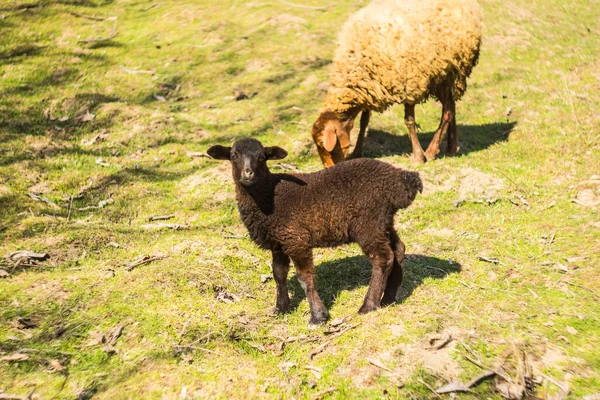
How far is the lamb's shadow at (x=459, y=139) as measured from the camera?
1225 centimetres

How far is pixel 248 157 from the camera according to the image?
19.2 ft

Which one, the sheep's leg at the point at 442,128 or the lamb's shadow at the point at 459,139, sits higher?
the sheep's leg at the point at 442,128

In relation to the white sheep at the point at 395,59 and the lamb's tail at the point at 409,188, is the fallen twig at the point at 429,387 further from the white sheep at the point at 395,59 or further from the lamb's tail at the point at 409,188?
the white sheep at the point at 395,59

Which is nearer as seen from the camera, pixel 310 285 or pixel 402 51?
pixel 310 285

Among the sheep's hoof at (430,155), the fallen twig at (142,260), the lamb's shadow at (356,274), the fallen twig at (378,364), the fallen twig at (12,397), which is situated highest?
the fallen twig at (12,397)

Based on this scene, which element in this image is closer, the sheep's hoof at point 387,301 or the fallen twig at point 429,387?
the fallen twig at point 429,387

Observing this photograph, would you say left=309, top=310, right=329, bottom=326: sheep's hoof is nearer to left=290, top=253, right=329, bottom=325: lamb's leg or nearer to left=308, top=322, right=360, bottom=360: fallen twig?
left=290, top=253, right=329, bottom=325: lamb's leg

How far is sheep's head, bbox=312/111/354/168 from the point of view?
1055 centimetres

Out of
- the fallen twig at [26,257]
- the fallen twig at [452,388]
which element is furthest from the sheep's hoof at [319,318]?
the fallen twig at [26,257]

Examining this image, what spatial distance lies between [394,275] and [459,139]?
24.3 feet

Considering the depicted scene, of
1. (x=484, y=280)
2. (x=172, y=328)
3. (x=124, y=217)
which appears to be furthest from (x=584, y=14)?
(x=172, y=328)

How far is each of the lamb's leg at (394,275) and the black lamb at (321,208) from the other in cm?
8

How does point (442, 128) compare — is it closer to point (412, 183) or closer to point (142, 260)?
point (412, 183)

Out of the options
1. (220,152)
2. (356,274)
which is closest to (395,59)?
(356,274)
